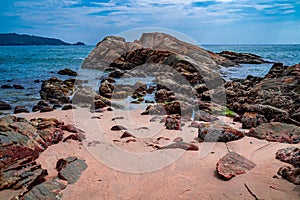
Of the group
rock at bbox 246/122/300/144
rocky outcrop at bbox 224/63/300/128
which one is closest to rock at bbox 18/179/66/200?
rock at bbox 246/122/300/144

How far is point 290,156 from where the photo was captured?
A: 174 inches

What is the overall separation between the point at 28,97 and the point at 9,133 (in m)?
8.64

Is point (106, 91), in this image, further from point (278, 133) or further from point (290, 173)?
point (290, 173)

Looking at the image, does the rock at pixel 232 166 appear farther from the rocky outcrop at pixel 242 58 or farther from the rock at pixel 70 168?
the rocky outcrop at pixel 242 58

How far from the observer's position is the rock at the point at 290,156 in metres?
4.24

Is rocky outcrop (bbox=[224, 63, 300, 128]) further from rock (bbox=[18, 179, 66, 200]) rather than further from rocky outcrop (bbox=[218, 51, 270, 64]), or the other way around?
rocky outcrop (bbox=[218, 51, 270, 64])

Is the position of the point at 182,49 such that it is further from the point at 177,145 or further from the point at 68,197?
the point at 68,197

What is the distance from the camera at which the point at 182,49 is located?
26.4 metres

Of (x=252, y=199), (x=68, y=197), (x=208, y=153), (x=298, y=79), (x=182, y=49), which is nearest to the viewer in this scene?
(x=252, y=199)

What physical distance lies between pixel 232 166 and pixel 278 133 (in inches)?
92.6

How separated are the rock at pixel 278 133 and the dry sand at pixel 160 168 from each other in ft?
0.81

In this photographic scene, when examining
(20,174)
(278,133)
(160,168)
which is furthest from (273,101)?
(20,174)

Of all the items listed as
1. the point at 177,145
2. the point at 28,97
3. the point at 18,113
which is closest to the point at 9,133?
the point at 177,145

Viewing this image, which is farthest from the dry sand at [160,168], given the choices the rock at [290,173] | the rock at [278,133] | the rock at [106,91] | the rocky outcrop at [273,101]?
the rock at [106,91]
